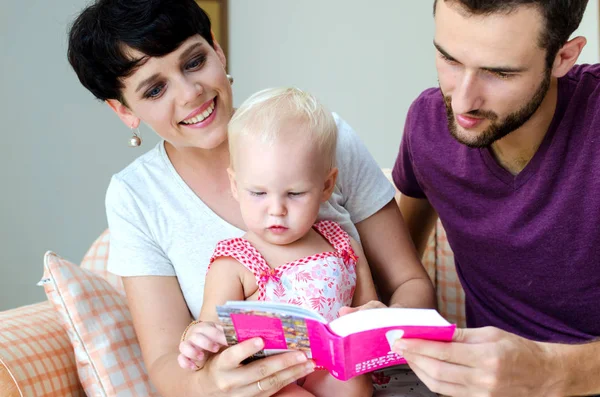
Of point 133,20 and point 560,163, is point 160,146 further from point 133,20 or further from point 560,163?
point 560,163

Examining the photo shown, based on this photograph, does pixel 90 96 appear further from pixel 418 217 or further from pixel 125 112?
pixel 418 217

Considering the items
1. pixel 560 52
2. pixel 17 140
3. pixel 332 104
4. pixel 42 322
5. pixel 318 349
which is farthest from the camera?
pixel 332 104

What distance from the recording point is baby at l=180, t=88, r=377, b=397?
65.7 inches

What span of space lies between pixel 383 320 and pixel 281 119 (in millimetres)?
575

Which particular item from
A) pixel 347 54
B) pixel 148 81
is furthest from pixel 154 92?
pixel 347 54

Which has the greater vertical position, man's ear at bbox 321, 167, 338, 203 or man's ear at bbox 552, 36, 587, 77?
man's ear at bbox 552, 36, 587, 77

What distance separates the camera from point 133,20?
1805 mm

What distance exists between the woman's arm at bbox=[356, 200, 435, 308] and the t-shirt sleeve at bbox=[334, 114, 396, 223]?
27mm

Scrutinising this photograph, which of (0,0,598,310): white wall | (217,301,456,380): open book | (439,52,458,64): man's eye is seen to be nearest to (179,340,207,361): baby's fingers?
(217,301,456,380): open book

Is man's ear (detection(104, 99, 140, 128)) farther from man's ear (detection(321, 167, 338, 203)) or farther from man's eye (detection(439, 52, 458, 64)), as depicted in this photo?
man's eye (detection(439, 52, 458, 64))

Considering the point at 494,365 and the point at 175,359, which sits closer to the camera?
the point at 494,365

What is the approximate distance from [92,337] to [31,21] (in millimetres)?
2129

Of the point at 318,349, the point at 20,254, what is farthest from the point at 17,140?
the point at 318,349

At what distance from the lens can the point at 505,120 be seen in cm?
176
